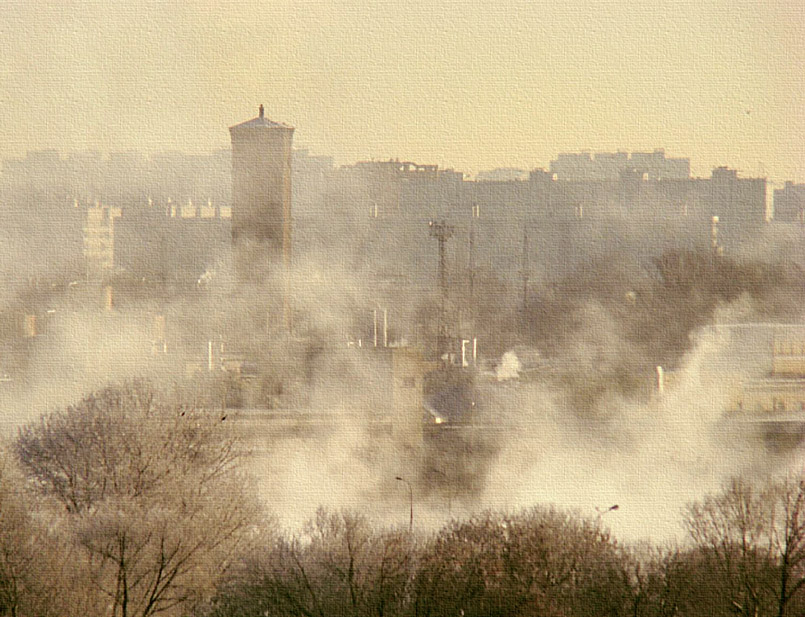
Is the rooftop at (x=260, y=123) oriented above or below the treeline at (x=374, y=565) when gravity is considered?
above

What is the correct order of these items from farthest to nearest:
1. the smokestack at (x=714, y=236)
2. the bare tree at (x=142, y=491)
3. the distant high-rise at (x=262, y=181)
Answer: the smokestack at (x=714, y=236)
the distant high-rise at (x=262, y=181)
the bare tree at (x=142, y=491)

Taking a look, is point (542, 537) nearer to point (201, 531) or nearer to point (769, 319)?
point (201, 531)

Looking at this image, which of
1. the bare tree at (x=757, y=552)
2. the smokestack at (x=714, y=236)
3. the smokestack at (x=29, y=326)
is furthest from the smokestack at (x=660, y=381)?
the smokestack at (x=714, y=236)

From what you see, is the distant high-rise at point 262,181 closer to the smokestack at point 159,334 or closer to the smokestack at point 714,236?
the smokestack at point 159,334

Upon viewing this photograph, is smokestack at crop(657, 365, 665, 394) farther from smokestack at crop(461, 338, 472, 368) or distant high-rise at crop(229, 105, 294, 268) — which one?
distant high-rise at crop(229, 105, 294, 268)

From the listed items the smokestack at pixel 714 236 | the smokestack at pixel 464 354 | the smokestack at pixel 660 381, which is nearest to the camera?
the smokestack at pixel 660 381

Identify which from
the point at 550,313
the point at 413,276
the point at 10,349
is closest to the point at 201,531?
the point at 10,349

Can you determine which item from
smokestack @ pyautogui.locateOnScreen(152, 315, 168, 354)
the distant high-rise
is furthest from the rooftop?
smokestack @ pyautogui.locateOnScreen(152, 315, 168, 354)
